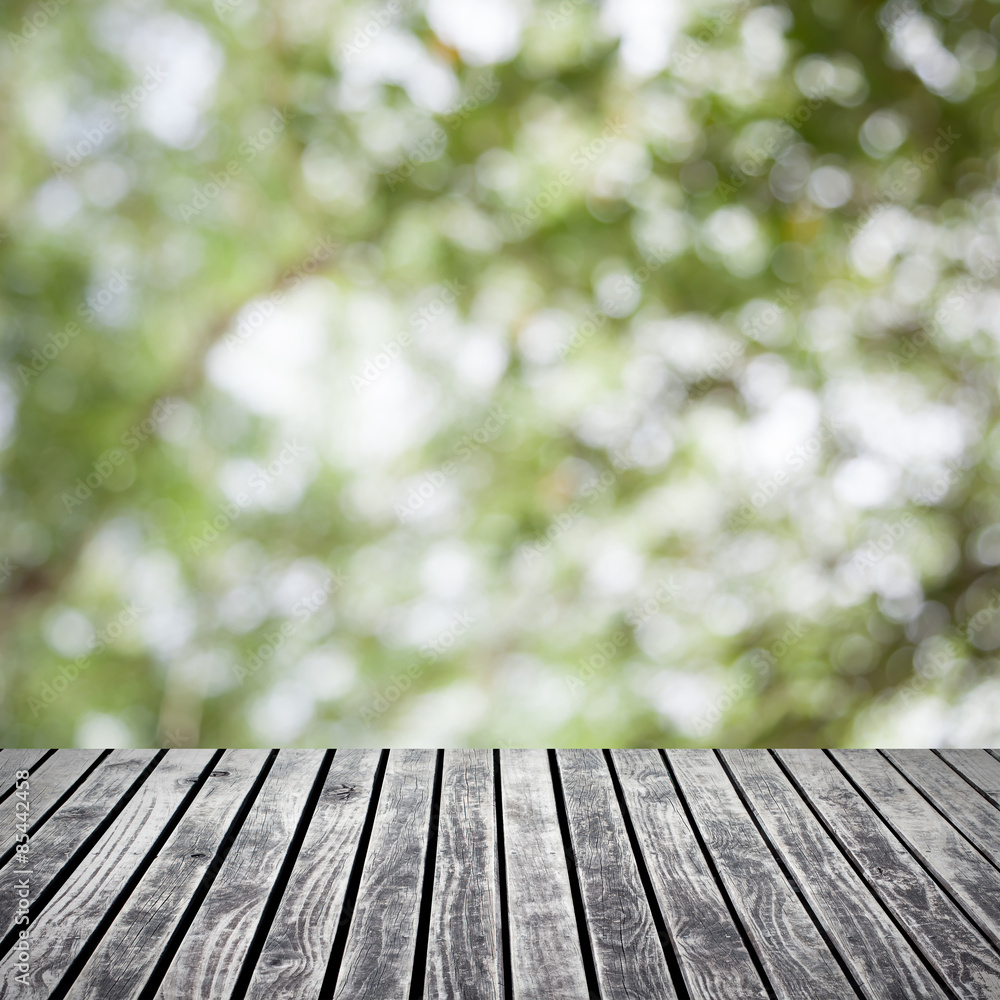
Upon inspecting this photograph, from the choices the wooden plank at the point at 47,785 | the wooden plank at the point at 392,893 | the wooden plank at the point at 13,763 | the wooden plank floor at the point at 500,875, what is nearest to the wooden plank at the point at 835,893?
the wooden plank floor at the point at 500,875

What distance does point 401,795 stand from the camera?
5.79ft

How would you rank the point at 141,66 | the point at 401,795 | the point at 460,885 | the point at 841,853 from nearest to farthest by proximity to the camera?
1. the point at 460,885
2. the point at 841,853
3. the point at 401,795
4. the point at 141,66

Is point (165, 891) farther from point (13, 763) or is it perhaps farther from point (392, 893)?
point (13, 763)

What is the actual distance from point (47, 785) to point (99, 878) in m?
0.41

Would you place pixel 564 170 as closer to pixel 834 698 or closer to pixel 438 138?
pixel 438 138

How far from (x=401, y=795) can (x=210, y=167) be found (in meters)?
1.48

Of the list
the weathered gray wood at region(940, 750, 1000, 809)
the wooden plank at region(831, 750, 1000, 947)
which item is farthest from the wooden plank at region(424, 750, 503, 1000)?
the weathered gray wood at region(940, 750, 1000, 809)

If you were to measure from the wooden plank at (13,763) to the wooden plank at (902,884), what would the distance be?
4.30ft

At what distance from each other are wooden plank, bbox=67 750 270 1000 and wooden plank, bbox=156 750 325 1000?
0.03 meters

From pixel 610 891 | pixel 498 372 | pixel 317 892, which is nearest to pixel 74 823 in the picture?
pixel 317 892

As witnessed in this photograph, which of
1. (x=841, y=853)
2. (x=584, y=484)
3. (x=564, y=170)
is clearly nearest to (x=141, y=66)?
(x=564, y=170)

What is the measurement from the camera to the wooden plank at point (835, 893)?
4.00 ft

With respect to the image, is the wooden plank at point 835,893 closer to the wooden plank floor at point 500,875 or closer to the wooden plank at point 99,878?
the wooden plank floor at point 500,875

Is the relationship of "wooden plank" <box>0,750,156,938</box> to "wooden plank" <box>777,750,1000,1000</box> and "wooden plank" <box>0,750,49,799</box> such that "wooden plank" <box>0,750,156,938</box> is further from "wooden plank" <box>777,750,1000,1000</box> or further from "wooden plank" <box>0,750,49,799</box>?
"wooden plank" <box>777,750,1000,1000</box>
